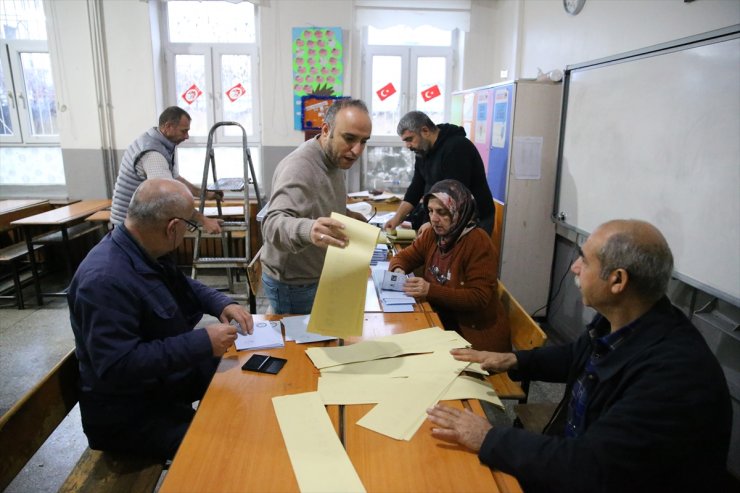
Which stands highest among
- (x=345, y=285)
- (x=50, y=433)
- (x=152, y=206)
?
(x=152, y=206)

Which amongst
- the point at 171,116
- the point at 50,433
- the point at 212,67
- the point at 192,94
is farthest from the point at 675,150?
the point at 192,94

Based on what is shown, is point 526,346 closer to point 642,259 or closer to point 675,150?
point 642,259

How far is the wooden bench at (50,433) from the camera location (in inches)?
50.1

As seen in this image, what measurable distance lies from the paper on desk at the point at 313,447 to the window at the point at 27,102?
5418 millimetres

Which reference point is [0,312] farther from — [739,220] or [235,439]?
[739,220]

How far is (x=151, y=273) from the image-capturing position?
153cm

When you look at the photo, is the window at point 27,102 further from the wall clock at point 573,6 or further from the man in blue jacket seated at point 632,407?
the man in blue jacket seated at point 632,407

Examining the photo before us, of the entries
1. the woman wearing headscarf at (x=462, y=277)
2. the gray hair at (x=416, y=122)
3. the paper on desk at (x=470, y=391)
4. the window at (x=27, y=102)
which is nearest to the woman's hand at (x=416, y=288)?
the woman wearing headscarf at (x=462, y=277)

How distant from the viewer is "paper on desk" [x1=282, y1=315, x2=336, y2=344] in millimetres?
1727

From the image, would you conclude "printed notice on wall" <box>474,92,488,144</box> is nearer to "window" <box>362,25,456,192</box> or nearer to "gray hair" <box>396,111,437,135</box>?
"gray hair" <box>396,111,437,135</box>

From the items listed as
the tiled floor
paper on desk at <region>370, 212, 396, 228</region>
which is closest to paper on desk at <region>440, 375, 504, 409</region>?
the tiled floor

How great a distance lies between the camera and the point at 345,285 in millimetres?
1437

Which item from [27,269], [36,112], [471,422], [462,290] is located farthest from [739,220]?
[36,112]

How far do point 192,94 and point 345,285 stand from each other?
4.77m
